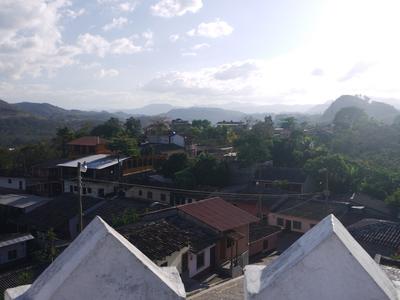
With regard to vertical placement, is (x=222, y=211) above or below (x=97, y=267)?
below

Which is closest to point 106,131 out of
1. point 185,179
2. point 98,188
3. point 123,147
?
point 123,147

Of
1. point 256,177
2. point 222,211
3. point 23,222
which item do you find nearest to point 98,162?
point 23,222

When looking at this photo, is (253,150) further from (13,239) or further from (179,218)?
(13,239)

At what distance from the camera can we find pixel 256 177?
118ft

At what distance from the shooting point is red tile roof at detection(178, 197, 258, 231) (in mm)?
17000

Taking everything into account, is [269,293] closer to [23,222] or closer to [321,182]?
[23,222]

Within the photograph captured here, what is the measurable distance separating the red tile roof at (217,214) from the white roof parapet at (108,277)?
44.5 feet

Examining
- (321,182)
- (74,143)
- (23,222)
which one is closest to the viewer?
(23,222)

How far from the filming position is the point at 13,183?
37.3 metres

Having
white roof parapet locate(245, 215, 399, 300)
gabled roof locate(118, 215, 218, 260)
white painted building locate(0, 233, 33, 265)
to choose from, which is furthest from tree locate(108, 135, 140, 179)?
white roof parapet locate(245, 215, 399, 300)

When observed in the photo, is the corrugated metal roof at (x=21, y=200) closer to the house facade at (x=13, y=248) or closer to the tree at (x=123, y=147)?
the tree at (x=123, y=147)

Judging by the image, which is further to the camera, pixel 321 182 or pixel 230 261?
pixel 321 182

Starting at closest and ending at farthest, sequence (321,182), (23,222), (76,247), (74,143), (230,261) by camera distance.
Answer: (76,247) < (230,261) < (23,222) < (321,182) < (74,143)

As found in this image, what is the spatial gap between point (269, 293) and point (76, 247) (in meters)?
1.65
